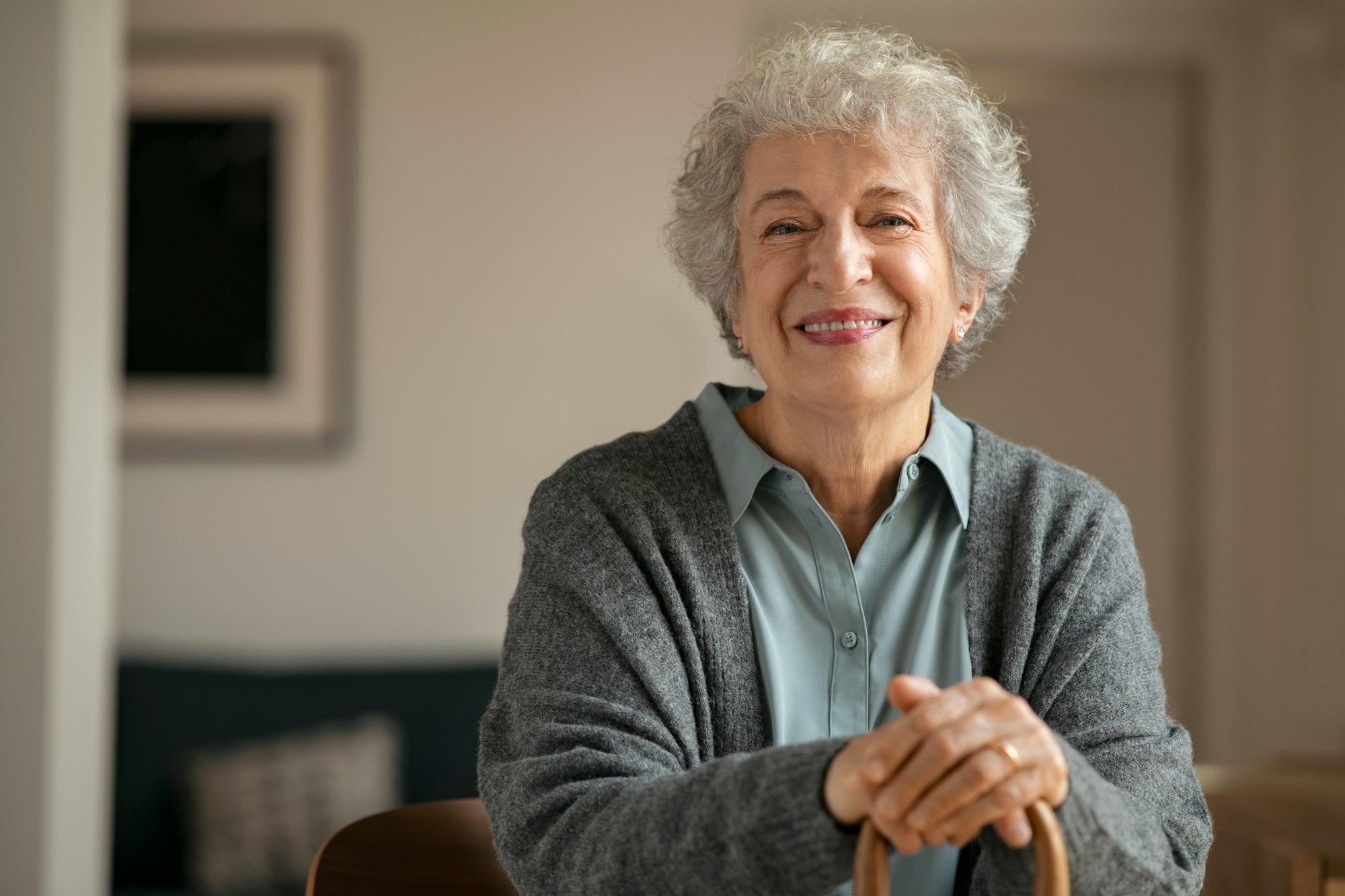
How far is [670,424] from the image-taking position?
134 cm

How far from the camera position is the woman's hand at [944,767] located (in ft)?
2.67

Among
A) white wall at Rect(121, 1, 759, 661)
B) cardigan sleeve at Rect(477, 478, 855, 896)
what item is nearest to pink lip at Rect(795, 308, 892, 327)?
cardigan sleeve at Rect(477, 478, 855, 896)

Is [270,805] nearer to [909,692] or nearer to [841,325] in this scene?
[841,325]

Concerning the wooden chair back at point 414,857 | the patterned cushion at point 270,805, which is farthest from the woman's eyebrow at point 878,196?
the patterned cushion at point 270,805

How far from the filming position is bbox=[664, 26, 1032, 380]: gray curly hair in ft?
4.00

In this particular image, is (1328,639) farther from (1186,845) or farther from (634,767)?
(634,767)

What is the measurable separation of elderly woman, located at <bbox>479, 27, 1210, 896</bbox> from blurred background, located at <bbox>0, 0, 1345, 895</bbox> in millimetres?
2001

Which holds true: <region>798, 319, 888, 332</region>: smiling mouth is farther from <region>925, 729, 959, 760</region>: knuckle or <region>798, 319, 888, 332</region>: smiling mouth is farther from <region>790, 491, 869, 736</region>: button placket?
<region>925, 729, 959, 760</region>: knuckle

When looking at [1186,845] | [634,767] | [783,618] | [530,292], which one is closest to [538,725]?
[634,767]

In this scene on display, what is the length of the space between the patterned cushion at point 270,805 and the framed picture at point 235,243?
88 cm

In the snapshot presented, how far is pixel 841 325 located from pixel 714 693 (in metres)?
0.38

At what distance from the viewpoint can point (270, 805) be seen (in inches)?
107

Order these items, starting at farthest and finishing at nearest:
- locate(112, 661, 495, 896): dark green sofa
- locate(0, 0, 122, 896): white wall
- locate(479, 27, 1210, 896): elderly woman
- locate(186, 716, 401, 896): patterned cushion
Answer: locate(112, 661, 495, 896): dark green sofa, locate(186, 716, 401, 896): patterned cushion, locate(0, 0, 122, 896): white wall, locate(479, 27, 1210, 896): elderly woman

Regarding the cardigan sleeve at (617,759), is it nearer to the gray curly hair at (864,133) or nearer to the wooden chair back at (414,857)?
the wooden chair back at (414,857)
